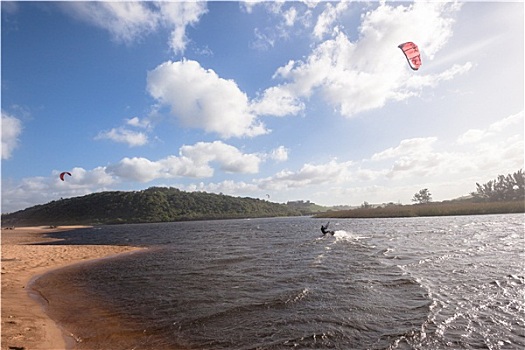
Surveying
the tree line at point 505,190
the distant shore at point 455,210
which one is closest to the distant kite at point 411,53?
the distant shore at point 455,210

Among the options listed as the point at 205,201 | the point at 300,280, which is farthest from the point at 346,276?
the point at 205,201

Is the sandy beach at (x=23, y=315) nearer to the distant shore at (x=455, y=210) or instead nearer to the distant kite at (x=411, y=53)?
the distant kite at (x=411, y=53)

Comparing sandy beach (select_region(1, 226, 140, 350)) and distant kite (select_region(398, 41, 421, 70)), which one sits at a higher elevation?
distant kite (select_region(398, 41, 421, 70))

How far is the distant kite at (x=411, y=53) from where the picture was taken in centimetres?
1766

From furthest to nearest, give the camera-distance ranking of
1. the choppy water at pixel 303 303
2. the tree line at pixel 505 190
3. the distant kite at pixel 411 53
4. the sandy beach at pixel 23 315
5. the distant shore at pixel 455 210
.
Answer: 1. the tree line at pixel 505 190
2. the distant shore at pixel 455 210
3. the distant kite at pixel 411 53
4. the choppy water at pixel 303 303
5. the sandy beach at pixel 23 315

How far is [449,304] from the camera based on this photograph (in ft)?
36.5

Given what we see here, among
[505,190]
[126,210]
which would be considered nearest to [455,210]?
[505,190]

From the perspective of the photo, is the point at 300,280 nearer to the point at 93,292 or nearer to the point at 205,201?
the point at 93,292

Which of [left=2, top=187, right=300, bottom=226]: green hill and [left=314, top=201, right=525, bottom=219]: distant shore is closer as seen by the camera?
[left=314, top=201, right=525, bottom=219]: distant shore

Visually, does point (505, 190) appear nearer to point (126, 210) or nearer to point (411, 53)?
point (411, 53)

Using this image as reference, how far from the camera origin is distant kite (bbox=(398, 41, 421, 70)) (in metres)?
17.7

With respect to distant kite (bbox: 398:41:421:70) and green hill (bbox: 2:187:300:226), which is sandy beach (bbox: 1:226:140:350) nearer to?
A: distant kite (bbox: 398:41:421:70)

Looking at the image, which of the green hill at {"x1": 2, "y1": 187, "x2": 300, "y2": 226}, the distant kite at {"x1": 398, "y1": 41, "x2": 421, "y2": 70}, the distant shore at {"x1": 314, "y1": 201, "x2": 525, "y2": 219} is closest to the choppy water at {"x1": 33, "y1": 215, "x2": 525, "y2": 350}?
the distant kite at {"x1": 398, "y1": 41, "x2": 421, "y2": 70}

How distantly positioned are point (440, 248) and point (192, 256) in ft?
69.7
